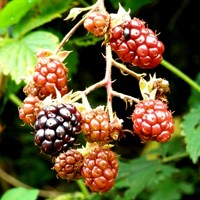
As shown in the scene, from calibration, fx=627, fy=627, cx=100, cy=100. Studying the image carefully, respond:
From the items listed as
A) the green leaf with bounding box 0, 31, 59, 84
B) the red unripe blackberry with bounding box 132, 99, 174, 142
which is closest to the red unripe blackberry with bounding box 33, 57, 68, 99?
the red unripe blackberry with bounding box 132, 99, 174, 142

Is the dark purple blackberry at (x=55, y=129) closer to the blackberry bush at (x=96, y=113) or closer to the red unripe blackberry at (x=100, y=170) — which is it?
the blackberry bush at (x=96, y=113)

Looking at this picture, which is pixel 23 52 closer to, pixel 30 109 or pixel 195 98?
pixel 30 109

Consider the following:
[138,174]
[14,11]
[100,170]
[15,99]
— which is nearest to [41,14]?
[14,11]

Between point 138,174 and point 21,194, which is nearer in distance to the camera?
point 21,194

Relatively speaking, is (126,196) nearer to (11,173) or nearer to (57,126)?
(57,126)

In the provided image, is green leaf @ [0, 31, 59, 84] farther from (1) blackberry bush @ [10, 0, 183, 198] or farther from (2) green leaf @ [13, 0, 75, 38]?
(1) blackberry bush @ [10, 0, 183, 198]

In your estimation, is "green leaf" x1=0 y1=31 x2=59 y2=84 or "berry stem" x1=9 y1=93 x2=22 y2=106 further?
"berry stem" x1=9 y1=93 x2=22 y2=106
